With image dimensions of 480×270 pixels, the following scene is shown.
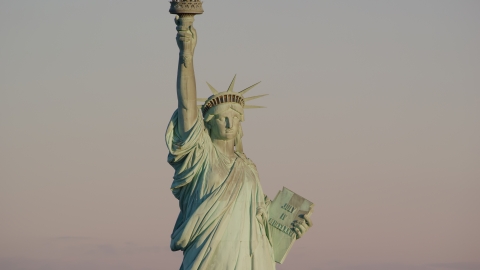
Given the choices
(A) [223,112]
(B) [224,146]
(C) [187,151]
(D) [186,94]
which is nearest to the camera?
(D) [186,94]

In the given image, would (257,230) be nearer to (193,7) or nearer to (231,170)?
(231,170)

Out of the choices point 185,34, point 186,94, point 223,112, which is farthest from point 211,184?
point 185,34

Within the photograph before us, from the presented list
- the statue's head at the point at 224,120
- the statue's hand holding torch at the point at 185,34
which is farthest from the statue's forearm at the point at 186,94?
the statue's head at the point at 224,120

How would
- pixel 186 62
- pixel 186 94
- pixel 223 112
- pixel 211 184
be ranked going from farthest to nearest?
1. pixel 223 112
2. pixel 211 184
3. pixel 186 94
4. pixel 186 62

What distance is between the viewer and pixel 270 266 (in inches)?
1761

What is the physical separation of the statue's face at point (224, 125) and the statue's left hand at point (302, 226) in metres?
2.04

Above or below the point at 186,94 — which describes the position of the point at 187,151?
below

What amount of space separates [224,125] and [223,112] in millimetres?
242

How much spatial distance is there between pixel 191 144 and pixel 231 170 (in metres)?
1.05

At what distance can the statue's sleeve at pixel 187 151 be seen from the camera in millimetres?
43875

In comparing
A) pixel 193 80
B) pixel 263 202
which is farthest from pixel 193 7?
pixel 263 202

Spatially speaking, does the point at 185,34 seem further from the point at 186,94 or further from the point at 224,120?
the point at 224,120

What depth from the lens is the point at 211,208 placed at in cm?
4400

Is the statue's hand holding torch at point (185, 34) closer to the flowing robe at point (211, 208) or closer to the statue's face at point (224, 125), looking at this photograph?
the flowing robe at point (211, 208)
